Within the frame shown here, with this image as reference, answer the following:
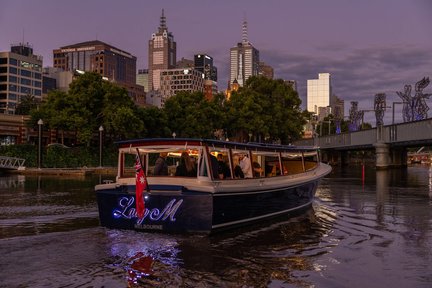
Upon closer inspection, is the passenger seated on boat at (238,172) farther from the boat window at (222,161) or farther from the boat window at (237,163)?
the boat window at (222,161)

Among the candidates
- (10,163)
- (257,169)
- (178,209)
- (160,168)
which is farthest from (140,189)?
(10,163)

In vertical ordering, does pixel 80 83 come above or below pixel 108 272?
above

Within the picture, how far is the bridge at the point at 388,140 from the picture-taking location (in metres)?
59.3

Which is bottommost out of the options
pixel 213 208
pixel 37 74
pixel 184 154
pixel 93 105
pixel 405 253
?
pixel 405 253

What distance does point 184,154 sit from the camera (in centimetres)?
1455

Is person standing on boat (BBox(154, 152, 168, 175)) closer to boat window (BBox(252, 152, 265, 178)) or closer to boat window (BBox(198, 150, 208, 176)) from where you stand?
boat window (BBox(198, 150, 208, 176))

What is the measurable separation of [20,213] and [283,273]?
11.7 meters

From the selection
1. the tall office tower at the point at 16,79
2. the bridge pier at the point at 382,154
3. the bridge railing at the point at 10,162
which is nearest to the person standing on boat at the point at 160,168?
the bridge railing at the point at 10,162

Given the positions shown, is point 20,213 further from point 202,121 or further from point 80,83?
point 202,121

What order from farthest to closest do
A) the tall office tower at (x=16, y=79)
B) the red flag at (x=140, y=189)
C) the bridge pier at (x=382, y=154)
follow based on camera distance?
1. the tall office tower at (x=16, y=79)
2. the bridge pier at (x=382, y=154)
3. the red flag at (x=140, y=189)

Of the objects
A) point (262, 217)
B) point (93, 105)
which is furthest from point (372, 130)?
point (262, 217)

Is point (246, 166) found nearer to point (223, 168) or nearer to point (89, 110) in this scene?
point (223, 168)

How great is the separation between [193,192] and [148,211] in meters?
1.39

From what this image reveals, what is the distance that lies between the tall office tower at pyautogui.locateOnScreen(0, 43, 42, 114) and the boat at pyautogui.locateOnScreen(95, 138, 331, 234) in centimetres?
14155
